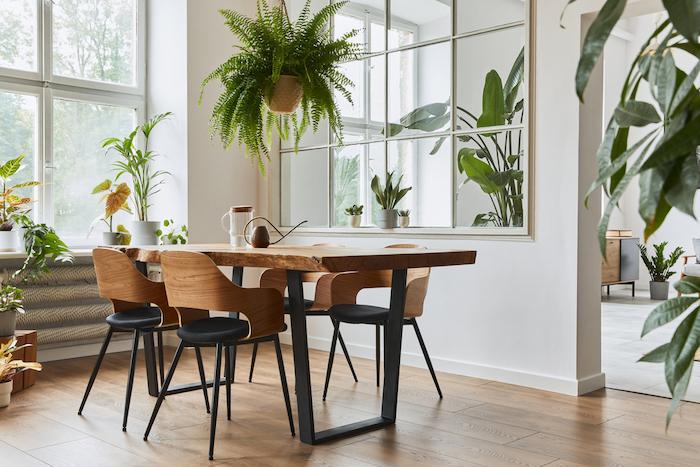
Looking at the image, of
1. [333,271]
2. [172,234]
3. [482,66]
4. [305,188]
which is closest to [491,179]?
[482,66]

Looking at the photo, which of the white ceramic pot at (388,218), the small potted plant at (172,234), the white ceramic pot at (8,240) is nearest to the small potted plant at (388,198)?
the white ceramic pot at (388,218)

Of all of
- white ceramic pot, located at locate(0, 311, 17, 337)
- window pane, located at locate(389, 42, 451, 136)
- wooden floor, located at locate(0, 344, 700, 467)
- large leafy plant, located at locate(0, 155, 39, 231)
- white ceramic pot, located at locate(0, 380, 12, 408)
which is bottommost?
wooden floor, located at locate(0, 344, 700, 467)

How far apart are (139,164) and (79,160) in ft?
1.44

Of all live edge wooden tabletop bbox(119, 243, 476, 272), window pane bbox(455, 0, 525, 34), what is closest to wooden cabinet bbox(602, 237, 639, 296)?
window pane bbox(455, 0, 525, 34)

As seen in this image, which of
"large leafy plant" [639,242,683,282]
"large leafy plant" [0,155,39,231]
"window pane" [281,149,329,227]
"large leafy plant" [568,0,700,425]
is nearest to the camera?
"large leafy plant" [568,0,700,425]

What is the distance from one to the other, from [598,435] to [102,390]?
255 cm

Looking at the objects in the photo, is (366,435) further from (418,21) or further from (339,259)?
(418,21)

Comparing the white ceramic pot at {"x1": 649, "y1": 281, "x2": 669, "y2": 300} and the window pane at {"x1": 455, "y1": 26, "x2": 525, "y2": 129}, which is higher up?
the window pane at {"x1": 455, "y1": 26, "x2": 525, "y2": 129}

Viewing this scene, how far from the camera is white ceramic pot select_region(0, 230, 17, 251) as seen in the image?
4500mm

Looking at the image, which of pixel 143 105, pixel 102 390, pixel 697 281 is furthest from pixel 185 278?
pixel 143 105

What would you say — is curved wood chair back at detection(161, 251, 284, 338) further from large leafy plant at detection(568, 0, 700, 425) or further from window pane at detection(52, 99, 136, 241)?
window pane at detection(52, 99, 136, 241)

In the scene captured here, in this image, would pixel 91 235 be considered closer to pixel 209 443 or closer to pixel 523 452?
pixel 209 443

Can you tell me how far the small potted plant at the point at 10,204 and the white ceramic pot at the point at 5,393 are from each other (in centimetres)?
132

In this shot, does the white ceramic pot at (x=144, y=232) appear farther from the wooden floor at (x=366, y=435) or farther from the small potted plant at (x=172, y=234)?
the wooden floor at (x=366, y=435)
